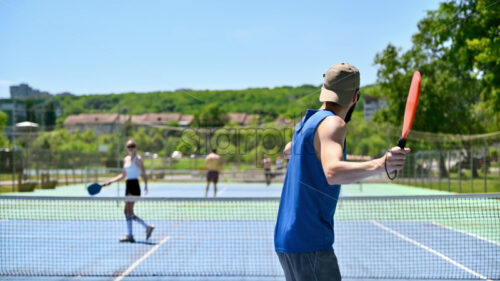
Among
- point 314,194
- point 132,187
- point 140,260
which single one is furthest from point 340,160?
point 132,187

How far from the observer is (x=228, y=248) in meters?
9.31

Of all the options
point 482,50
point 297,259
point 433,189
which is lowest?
point 433,189

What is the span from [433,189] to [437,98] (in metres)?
5.71

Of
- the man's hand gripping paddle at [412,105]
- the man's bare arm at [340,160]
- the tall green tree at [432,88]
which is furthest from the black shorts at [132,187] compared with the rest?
the tall green tree at [432,88]

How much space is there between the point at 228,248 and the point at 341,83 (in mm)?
7125

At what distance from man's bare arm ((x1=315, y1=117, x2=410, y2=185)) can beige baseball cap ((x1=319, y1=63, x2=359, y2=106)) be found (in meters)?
0.18

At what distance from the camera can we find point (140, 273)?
720 centimetres

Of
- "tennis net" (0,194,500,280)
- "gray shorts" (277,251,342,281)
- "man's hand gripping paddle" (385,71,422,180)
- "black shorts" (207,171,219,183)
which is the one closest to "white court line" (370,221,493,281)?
"tennis net" (0,194,500,280)

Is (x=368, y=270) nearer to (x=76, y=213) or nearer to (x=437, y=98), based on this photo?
(x=76, y=213)

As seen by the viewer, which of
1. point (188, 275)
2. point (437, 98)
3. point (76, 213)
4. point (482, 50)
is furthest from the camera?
point (437, 98)

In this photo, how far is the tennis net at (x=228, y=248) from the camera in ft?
23.7

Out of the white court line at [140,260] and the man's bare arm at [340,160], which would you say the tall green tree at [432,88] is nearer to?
the white court line at [140,260]

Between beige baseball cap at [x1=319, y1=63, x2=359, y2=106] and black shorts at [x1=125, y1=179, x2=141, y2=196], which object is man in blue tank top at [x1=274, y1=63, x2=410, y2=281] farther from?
black shorts at [x1=125, y1=179, x2=141, y2=196]

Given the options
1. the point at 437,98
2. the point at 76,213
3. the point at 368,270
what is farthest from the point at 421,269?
the point at 437,98
